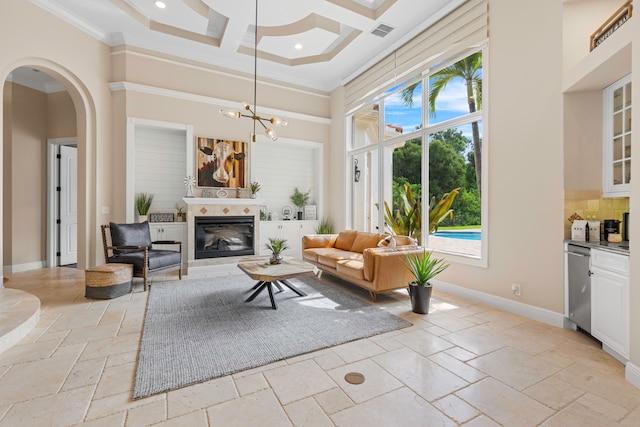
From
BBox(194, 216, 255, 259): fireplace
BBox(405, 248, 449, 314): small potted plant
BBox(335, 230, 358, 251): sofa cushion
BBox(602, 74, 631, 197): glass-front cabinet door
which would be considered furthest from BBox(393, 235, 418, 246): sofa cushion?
BBox(194, 216, 255, 259): fireplace

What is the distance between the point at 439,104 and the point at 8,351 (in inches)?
227

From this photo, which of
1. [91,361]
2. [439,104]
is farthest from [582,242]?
[91,361]

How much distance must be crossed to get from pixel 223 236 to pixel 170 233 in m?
0.98

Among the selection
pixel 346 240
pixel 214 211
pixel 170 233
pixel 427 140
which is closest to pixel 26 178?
pixel 170 233

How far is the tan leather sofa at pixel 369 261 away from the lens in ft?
12.6

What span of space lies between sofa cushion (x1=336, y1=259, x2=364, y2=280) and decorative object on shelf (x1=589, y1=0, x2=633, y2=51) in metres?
3.43

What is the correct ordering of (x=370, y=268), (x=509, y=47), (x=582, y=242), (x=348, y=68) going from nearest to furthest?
(x=582, y=242)
(x=509, y=47)
(x=370, y=268)
(x=348, y=68)

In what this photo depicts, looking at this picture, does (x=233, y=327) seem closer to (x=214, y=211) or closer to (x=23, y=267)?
(x=214, y=211)

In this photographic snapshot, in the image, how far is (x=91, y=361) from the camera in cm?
235

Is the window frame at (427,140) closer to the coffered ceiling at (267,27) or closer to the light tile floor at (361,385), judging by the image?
the coffered ceiling at (267,27)

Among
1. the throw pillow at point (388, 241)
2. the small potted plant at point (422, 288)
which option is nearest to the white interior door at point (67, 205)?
the throw pillow at point (388, 241)

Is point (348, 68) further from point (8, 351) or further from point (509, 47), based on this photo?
point (8, 351)

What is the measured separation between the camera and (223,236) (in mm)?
6004

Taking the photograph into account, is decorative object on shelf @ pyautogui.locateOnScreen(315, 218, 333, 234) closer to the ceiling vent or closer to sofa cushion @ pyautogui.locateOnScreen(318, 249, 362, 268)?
sofa cushion @ pyautogui.locateOnScreen(318, 249, 362, 268)
